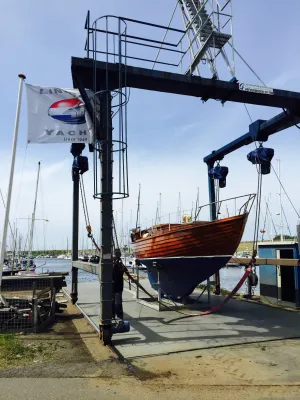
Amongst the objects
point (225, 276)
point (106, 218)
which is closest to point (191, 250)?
point (106, 218)

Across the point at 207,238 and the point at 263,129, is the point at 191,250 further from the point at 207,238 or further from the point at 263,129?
the point at 263,129

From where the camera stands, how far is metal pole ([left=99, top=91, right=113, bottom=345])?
276 inches

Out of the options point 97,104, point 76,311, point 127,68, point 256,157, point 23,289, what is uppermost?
point 127,68

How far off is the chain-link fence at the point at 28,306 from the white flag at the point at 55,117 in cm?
325

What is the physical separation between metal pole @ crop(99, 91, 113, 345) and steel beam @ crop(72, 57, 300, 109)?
51 cm

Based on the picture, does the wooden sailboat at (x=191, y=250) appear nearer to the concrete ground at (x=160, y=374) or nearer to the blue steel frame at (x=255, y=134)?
the blue steel frame at (x=255, y=134)

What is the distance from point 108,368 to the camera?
5578 millimetres

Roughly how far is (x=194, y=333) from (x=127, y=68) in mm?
5796

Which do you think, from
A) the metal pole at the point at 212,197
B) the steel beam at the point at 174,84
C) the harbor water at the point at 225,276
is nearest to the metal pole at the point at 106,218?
the steel beam at the point at 174,84

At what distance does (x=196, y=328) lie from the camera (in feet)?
26.9

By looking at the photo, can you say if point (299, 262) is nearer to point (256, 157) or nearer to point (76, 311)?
point (256, 157)

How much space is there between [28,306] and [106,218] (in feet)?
10.6

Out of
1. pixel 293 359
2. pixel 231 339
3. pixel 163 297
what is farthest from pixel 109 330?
pixel 163 297

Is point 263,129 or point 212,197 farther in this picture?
point 212,197
